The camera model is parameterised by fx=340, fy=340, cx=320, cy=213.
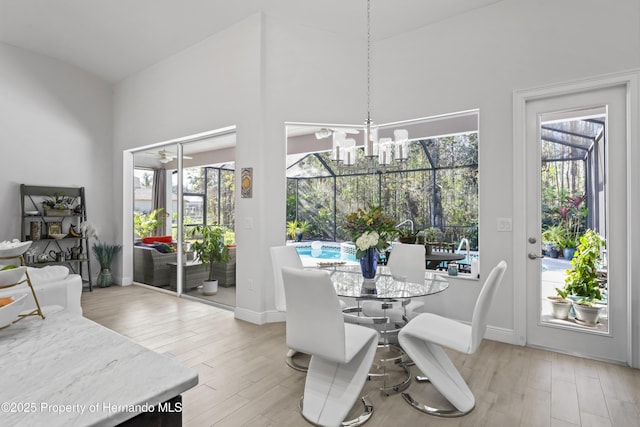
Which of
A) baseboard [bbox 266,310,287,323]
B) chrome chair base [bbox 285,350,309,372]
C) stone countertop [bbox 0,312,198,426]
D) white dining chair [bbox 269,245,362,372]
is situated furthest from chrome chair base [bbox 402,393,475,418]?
baseboard [bbox 266,310,287,323]

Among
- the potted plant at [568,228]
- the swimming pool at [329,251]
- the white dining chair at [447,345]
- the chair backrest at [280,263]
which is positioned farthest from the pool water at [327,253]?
the potted plant at [568,228]

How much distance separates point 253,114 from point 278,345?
2.51 metres

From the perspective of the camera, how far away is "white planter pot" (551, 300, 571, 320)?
3.04 metres

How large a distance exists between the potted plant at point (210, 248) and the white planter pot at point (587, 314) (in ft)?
12.9

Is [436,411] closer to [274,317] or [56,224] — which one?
[274,317]

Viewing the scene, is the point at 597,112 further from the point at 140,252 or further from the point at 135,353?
the point at 140,252

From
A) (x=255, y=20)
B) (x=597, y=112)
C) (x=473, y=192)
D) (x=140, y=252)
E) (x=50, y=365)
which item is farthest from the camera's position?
(x=140, y=252)

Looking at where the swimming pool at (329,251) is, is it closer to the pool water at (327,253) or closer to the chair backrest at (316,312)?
the pool water at (327,253)

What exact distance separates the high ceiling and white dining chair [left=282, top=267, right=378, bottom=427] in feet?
9.86

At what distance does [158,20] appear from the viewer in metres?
4.09

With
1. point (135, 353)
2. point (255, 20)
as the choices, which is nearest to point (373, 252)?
point (135, 353)

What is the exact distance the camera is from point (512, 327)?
320 centimetres

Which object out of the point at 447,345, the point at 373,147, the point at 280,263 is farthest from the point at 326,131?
the point at 447,345

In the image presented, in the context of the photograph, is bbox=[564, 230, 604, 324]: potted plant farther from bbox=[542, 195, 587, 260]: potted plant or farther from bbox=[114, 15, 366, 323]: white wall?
bbox=[114, 15, 366, 323]: white wall
